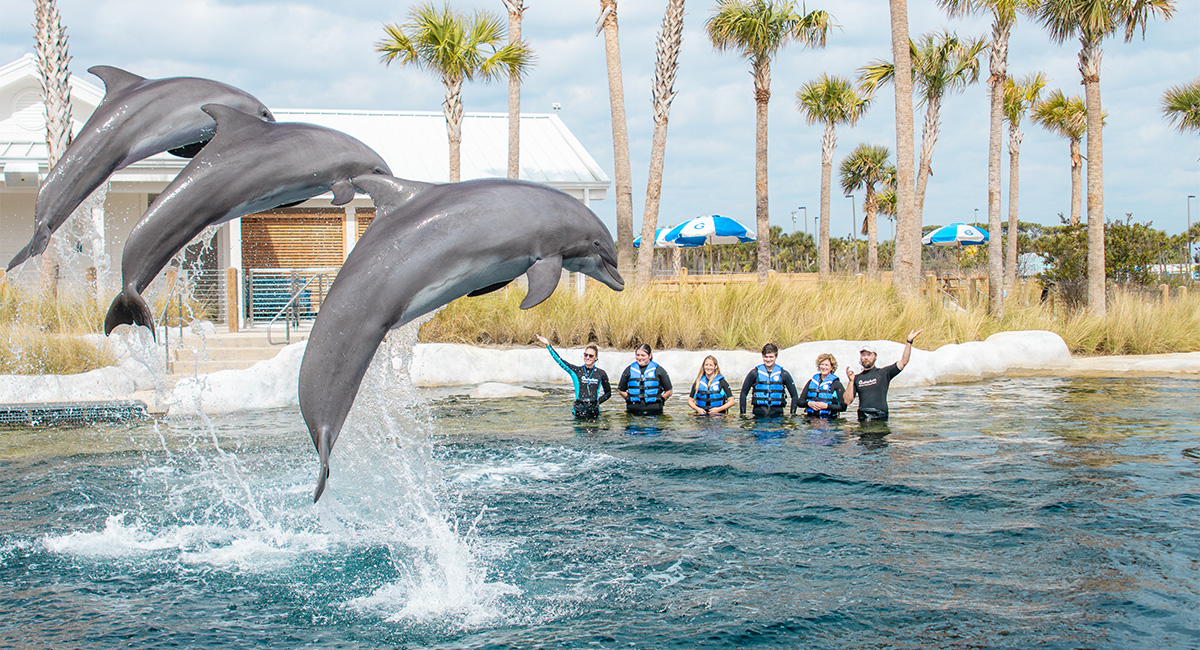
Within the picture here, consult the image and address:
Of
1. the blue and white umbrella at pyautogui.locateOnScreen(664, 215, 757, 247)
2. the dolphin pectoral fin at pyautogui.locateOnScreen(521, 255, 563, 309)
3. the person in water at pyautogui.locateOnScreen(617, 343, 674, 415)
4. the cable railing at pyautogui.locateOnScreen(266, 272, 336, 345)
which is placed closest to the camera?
the dolphin pectoral fin at pyautogui.locateOnScreen(521, 255, 563, 309)

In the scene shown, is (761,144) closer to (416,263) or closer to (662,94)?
(662,94)

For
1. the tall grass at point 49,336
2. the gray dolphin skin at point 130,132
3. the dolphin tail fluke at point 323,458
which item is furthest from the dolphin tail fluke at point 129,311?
the tall grass at point 49,336

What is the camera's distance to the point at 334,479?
26.8 feet

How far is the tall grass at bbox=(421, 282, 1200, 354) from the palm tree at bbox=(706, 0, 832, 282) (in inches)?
304

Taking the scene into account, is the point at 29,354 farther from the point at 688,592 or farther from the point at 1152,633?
the point at 1152,633

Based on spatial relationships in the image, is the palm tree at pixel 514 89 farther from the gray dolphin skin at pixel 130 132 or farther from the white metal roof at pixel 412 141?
the gray dolphin skin at pixel 130 132

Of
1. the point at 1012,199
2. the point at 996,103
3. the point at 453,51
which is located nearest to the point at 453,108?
the point at 453,51

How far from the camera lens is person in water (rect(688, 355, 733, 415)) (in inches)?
434

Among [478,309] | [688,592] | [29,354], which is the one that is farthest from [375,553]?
[478,309]

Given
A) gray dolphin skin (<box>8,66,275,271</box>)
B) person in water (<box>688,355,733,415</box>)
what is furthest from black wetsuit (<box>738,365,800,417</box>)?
gray dolphin skin (<box>8,66,275,271</box>)

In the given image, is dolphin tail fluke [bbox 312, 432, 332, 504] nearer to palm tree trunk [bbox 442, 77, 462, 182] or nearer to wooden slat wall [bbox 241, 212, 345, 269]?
palm tree trunk [bbox 442, 77, 462, 182]

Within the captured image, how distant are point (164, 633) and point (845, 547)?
4055 millimetres

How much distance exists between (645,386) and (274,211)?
13.7m

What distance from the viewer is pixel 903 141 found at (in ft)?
59.3
